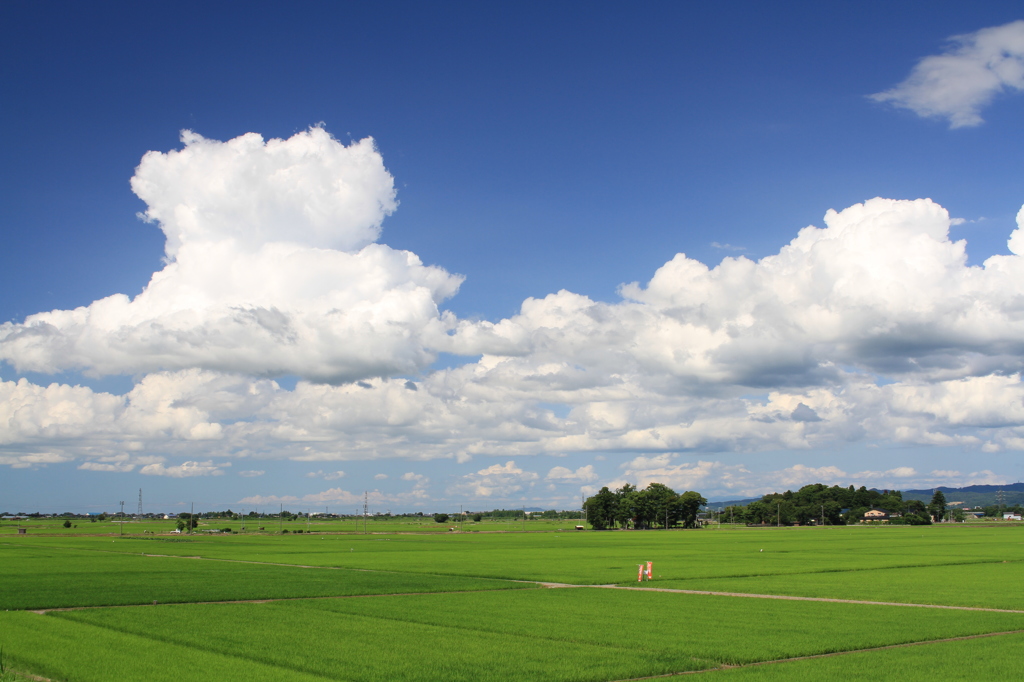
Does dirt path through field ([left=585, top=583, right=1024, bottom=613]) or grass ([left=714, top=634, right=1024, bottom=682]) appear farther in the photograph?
dirt path through field ([left=585, top=583, right=1024, bottom=613])

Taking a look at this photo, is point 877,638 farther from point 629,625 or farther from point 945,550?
point 945,550

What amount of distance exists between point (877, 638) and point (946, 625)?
4482 mm

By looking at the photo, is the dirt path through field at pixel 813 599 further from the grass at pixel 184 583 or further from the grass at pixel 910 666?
the grass at pixel 910 666

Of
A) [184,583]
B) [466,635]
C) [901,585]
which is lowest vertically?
[901,585]

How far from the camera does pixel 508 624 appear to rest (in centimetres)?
2839

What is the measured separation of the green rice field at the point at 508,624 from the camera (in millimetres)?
20281

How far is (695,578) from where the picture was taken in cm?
4888

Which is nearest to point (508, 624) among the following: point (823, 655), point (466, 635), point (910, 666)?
point (466, 635)

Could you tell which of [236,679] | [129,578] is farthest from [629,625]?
[129,578]

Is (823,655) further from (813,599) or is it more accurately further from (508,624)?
(813,599)

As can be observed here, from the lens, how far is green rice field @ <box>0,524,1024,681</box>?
20281 mm

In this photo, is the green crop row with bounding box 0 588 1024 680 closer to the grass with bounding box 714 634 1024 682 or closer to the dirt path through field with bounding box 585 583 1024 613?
the grass with bounding box 714 634 1024 682

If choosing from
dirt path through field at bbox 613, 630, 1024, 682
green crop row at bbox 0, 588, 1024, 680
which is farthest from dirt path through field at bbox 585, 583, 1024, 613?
dirt path through field at bbox 613, 630, 1024, 682

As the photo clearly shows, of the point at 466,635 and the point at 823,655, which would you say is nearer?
the point at 823,655
